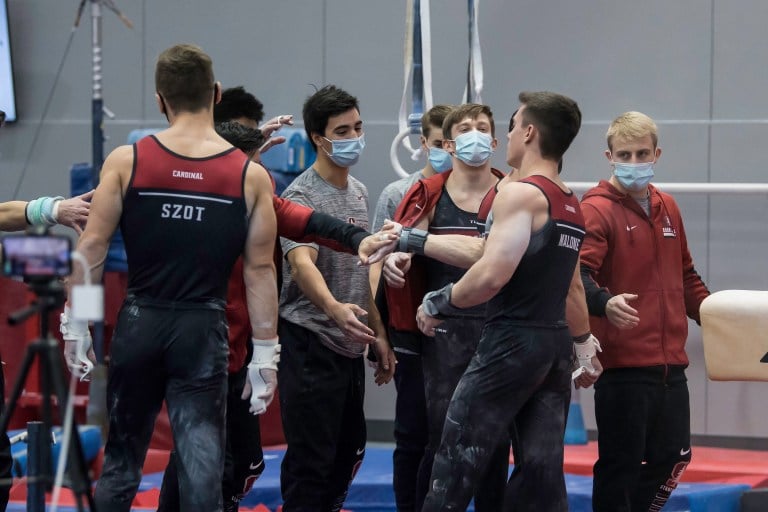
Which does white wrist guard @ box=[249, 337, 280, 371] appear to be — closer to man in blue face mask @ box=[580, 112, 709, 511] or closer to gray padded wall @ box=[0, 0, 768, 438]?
man in blue face mask @ box=[580, 112, 709, 511]

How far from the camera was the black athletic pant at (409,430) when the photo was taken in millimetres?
4988

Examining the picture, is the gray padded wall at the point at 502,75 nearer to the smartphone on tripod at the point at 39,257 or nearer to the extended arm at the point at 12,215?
the extended arm at the point at 12,215

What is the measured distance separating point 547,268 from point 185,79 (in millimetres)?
1336

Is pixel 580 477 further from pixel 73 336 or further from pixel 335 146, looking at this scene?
pixel 73 336

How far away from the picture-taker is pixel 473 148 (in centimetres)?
484

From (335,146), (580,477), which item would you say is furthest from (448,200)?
(580,477)

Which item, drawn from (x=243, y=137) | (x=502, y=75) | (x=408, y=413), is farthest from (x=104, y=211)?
(x=502, y=75)

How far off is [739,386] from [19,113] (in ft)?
16.0

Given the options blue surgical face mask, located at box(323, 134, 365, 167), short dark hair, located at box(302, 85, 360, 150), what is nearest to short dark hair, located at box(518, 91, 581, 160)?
blue surgical face mask, located at box(323, 134, 365, 167)

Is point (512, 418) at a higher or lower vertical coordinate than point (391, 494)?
higher

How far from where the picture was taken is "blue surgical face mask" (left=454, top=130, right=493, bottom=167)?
4.85 metres

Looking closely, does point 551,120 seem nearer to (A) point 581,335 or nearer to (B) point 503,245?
Result: (B) point 503,245

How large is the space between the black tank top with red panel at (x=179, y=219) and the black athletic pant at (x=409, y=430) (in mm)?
1390

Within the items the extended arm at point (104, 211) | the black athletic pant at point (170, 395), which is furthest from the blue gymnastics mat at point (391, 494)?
the extended arm at point (104, 211)
